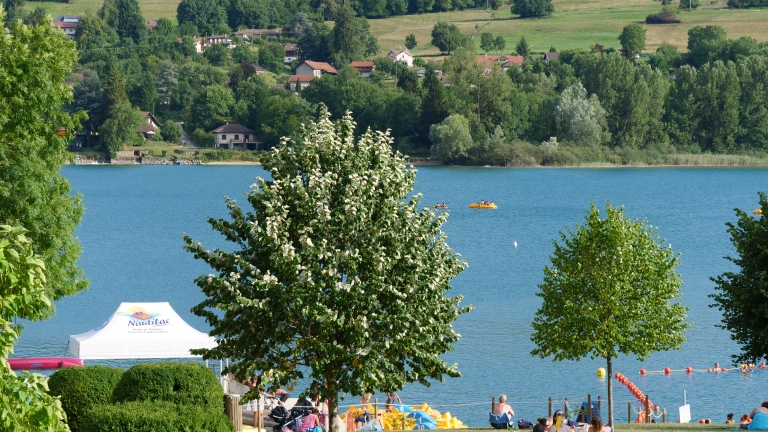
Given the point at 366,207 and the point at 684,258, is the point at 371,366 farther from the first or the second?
the point at 684,258

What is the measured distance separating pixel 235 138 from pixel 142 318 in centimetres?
14330

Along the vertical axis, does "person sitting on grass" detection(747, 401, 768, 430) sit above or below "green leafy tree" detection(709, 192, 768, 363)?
below

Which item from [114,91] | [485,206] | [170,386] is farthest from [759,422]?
[114,91]

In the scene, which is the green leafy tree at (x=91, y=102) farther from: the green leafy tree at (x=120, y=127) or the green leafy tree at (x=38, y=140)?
the green leafy tree at (x=38, y=140)

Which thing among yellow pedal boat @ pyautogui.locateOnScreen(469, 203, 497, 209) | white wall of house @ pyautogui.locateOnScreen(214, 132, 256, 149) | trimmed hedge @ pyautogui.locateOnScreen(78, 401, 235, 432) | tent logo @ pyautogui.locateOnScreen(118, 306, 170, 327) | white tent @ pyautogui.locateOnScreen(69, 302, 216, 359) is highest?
trimmed hedge @ pyautogui.locateOnScreen(78, 401, 235, 432)

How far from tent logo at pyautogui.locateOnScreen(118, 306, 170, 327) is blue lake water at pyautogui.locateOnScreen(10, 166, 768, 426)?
31.7ft

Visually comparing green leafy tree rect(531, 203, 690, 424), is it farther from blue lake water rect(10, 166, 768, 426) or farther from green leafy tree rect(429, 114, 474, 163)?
green leafy tree rect(429, 114, 474, 163)

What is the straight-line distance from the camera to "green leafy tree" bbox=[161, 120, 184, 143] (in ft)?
559

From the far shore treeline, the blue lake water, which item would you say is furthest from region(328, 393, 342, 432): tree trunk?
the far shore treeline

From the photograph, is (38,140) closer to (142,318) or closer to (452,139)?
(142,318)

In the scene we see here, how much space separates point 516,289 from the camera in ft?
193

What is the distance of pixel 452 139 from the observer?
477 feet

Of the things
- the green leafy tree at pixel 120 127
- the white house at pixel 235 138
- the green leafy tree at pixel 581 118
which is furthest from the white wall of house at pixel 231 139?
the green leafy tree at pixel 581 118

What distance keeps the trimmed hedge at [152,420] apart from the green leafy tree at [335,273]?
2.54 metres
